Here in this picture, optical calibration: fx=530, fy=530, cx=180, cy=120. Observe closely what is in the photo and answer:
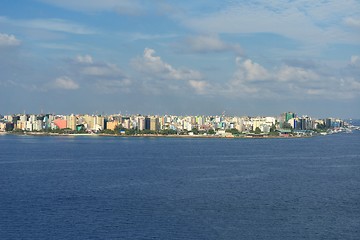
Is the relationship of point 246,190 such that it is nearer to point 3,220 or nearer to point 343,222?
point 343,222

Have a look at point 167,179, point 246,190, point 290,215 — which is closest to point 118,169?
point 167,179

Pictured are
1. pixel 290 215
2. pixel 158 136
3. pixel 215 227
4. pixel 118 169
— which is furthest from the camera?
pixel 158 136

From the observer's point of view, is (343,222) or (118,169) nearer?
(343,222)

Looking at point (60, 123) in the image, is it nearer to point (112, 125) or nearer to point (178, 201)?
point (112, 125)

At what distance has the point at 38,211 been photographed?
34.5 ft

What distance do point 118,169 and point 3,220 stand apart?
27.6ft

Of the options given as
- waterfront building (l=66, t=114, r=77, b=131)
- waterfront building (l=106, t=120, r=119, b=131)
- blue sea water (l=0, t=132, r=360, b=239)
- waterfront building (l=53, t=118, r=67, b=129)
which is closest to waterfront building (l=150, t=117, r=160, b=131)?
waterfront building (l=106, t=120, r=119, b=131)

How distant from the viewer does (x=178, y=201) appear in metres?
11.8

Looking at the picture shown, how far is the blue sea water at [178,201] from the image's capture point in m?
9.18

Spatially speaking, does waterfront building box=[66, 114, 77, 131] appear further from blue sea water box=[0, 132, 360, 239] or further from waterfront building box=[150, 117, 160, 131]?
blue sea water box=[0, 132, 360, 239]

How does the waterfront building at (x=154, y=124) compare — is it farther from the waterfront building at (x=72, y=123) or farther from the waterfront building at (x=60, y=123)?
the waterfront building at (x=60, y=123)

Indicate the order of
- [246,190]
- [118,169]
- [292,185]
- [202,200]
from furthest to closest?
[118,169] < [292,185] < [246,190] < [202,200]

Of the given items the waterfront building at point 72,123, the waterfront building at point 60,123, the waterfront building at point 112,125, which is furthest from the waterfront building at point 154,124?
the waterfront building at point 60,123

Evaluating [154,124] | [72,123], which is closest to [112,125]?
[72,123]
